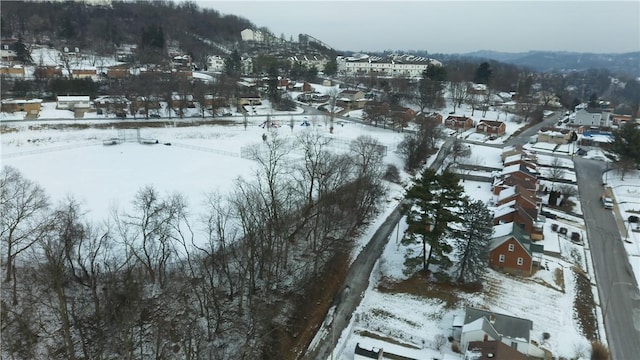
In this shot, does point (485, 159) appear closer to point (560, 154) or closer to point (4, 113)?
point (560, 154)

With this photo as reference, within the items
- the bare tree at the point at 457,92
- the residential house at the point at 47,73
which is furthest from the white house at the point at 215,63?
the bare tree at the point at 457,92

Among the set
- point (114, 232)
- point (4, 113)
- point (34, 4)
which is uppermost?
point (34, 4)

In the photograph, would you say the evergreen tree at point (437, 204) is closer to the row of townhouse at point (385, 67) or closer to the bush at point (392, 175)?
the bush at point (392, 175)

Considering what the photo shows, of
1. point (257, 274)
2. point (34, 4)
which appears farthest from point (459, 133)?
point (34, 4)

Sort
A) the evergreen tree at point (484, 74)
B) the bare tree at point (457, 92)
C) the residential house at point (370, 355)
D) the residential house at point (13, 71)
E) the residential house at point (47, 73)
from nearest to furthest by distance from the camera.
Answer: the residential house at point (370, 355) → the residential house at point (47, 73) → the residential house at point (13, 71) → the bare tree at point (457, 92) → the evergreen tree at point (484, 74)

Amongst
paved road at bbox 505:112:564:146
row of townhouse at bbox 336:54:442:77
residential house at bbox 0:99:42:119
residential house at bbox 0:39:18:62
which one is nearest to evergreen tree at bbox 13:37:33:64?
residential house at bbox 0:39:18:62

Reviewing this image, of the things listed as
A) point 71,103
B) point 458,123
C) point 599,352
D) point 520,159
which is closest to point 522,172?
point 520,159
